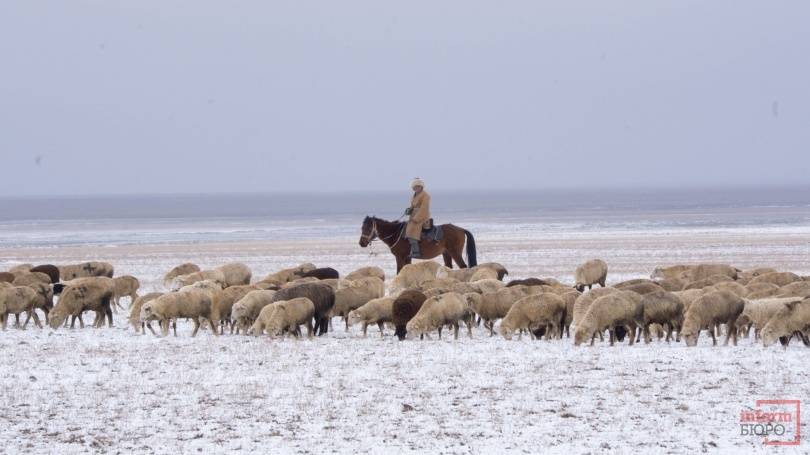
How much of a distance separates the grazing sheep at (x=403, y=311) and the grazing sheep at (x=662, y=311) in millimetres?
3604

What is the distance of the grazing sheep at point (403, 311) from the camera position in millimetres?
16406

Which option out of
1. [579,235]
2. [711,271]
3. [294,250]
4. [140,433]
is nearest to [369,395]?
[140,433]

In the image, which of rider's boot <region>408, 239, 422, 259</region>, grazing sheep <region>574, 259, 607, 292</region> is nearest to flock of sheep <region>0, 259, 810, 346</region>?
grazing sheep <region>574, 259, 607, 292</region>

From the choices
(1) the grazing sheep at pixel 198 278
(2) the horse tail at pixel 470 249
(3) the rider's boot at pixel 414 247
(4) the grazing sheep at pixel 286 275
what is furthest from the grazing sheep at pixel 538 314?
(2) the horse tail at pixel 470 249

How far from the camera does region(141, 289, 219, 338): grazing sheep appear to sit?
16906 mm

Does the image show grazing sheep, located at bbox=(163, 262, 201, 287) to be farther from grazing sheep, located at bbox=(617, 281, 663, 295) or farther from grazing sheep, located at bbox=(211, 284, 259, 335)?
grazing sheep, located at bbox=(617, 281, 663, 295)

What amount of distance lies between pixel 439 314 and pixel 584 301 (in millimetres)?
2235

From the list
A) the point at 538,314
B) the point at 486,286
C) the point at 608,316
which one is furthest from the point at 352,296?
the point at 608,316

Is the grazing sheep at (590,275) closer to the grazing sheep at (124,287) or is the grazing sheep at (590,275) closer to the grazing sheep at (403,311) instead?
the grazing sheep at (403,311)

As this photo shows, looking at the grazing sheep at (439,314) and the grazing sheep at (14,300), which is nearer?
A: the grazing sheep at (439,314)

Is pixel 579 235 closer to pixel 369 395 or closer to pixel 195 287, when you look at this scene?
pixel 195 287

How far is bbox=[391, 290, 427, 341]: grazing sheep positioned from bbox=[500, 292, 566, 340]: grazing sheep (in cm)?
154

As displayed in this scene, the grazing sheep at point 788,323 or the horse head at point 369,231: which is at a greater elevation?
the horse head at point 369,231

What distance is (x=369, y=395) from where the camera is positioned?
1114 centimetres
